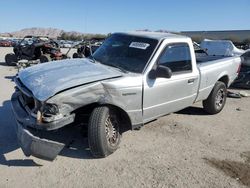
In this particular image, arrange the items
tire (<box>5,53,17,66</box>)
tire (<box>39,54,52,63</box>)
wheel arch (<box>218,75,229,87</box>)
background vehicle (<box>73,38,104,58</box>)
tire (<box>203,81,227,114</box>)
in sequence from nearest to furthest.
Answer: tire (<box>203,81,227,114</box>) < wheel arch (<box>218,75,229,87</box>) < background vehicle (<box>73,38,104,58</box>) < tire (<box>39,54,52,63</box>) < tire (<box>5,53,17,66</box>)

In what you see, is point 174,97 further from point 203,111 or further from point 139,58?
point 203,111

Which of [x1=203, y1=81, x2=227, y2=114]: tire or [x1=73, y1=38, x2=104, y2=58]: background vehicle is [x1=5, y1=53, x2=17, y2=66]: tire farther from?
[x1=203, y1=81, x2=227, y2=114]: tire

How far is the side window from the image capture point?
584 centimetres

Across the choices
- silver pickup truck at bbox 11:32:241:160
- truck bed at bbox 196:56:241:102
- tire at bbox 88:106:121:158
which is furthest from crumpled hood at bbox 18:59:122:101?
truck bed at bbox 196:56:241:102

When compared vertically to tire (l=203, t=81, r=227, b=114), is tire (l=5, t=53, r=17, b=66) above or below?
below

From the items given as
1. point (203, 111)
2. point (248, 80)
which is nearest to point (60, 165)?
point (203, 111)

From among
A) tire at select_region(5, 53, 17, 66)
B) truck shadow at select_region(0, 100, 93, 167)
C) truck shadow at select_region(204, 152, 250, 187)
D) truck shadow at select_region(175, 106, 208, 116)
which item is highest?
truck shadow at select_region(0, 100, 93, 167)

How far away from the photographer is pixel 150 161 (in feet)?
16.2

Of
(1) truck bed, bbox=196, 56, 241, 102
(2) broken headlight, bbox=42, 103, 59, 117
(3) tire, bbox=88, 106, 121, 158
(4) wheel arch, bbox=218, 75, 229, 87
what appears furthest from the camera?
(4) wheel arch, bbox=218, 75, 229, 87

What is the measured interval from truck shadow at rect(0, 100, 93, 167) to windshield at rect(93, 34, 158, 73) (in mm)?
1336

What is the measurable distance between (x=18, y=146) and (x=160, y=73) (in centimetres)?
253

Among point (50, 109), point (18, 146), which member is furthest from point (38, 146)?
point (18, 146)

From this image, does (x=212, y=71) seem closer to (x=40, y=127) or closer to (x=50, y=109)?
(x=50, y=109)

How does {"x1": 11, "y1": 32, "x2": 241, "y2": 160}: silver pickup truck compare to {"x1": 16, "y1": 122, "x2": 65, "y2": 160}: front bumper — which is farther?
{"x1": 11, "y1": 32, "x2": 241, "y2": 160}: silver pickup truck
